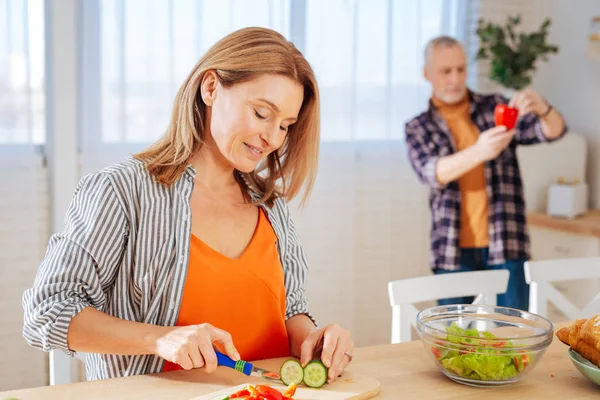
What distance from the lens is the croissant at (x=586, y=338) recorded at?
5.30 feet

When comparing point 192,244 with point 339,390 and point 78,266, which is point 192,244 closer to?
point 78,266

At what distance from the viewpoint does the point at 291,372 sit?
160 centimetres

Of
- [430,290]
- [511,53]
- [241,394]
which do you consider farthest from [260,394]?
[511,53]

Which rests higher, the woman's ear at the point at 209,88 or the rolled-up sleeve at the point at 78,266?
the woman's ear at the point at 209,88

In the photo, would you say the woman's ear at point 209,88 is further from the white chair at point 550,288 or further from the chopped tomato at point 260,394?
the white chair at point 550,288

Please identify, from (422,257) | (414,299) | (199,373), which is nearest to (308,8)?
(422,257)

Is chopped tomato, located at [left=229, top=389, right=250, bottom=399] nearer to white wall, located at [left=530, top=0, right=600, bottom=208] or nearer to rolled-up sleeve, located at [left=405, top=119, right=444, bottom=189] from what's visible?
rolled-up sleeve, located at [left=405, top=119, right=444, bottom=189]

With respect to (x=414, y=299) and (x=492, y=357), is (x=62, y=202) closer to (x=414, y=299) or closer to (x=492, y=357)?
(x=414, y=299)

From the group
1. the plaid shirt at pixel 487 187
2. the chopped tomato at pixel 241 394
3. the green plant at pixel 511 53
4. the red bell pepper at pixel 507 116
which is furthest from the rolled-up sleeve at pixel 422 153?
the chopped tomato at pixel 241 394

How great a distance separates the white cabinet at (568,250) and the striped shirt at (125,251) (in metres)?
2.77

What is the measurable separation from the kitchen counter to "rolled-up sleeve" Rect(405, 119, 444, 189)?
0.97 metres

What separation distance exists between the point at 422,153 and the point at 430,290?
1.26m

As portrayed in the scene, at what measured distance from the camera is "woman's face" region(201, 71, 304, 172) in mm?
1731

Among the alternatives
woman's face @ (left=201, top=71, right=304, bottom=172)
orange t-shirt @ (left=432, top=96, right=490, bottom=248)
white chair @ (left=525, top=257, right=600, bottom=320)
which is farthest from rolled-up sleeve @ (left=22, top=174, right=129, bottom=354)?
orange t-shirt @ (left=432, top=96, right=490, bottom=248)
